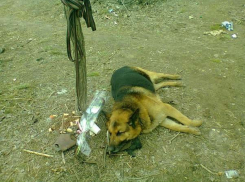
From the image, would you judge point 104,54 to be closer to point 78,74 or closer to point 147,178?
point 78,74

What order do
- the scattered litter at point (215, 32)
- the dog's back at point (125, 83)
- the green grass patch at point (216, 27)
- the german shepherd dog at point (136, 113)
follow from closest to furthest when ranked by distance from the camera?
1. the german shepherd dog at point (136, 113)
2. the dog's back at point (125, 83)
3. the scattered litter at point (215, 32)
4. the green grass patch at point (216, 27)

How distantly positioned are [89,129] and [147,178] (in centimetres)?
123

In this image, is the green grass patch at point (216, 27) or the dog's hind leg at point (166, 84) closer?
the dog's hind leg at point (166, 84)

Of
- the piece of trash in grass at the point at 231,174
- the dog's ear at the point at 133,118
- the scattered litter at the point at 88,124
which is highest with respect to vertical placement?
the dog's ear at the point at 133,118

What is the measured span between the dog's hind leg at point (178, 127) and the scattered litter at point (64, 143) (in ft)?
5.11

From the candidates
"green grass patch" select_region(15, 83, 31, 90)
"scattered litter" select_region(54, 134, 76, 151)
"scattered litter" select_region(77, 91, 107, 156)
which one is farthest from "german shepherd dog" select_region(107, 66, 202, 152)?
"green grass patch" select_region(15, 83, 31, 90)

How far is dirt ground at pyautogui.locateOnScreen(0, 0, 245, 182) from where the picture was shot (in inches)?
137

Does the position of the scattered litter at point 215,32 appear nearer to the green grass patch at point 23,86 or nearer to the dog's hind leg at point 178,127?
the dog's hind leg at point 178,127

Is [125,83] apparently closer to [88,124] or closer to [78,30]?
[88,124]

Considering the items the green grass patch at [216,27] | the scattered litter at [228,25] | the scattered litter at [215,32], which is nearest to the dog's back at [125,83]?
the scattered litter at [215,32]

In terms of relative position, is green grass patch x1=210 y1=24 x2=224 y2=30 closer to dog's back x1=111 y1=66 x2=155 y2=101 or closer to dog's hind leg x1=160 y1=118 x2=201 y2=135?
dog's back x1=111 y1=66 x2=155 y2=101

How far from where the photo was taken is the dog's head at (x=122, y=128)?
3.56m

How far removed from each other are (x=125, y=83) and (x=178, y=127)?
126 centimetres

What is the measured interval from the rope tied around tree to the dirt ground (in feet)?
2.77
